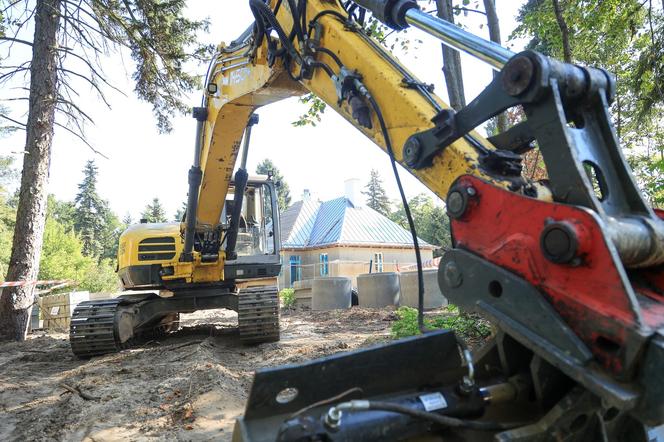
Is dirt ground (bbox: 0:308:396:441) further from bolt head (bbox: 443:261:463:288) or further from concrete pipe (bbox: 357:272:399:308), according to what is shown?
concrete pipe (bbox: 357:272:399:308)

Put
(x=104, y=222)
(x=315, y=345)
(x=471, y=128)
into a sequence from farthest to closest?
(x=104, y=222) < (x=315, y=345) < (x=471, y=128)

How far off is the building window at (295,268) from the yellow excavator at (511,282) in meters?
25.3

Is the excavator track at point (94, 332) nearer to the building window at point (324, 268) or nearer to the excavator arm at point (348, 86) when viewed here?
the excavator arm at point (348, 86)

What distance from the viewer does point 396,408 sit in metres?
1.38

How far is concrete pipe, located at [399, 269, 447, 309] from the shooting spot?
10.0 meters

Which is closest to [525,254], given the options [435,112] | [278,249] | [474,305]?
[474,305]

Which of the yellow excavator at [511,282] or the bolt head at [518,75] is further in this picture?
the bolt head at [518,75]

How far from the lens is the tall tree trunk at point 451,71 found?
21.4 feet

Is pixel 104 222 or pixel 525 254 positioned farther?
pixel 104 222

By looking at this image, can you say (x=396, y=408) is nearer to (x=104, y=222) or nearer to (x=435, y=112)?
(x=435, y=112)

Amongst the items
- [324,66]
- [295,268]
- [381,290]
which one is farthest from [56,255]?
[324,66]

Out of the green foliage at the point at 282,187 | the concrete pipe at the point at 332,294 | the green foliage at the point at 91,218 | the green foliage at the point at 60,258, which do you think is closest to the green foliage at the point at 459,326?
the concrete pipe at the point at 332,294

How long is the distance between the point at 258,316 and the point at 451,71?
4335 mm

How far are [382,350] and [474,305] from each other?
1.18 ft
